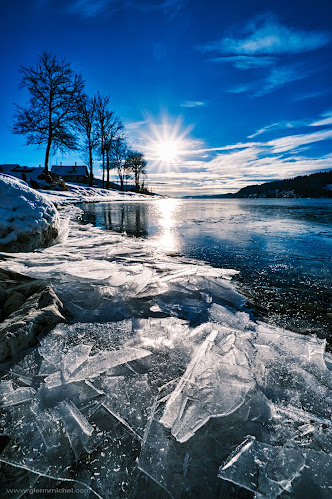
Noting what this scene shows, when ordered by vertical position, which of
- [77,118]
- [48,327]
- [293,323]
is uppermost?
→ [77,118]

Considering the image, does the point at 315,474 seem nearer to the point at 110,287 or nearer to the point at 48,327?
the point at 48,327

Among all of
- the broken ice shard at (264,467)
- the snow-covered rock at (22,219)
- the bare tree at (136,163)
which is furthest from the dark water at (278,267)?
the bare tree at (136,163)

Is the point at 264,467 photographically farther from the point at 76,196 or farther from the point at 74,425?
the point at 76,196

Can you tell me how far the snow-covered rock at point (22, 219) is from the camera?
3.37 metres

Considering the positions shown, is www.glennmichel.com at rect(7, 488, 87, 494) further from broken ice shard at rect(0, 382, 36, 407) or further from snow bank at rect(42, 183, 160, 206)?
snow bank at rect(42, 183, 160, 206)

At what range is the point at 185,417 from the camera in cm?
106

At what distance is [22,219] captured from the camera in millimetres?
3555

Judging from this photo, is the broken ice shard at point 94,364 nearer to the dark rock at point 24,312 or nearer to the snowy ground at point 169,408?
the snowy ground at point 169,408

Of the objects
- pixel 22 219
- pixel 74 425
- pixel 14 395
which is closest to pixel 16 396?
pixel 14 395

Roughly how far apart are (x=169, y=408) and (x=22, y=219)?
360cm

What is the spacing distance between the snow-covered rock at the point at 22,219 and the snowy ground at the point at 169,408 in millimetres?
2206

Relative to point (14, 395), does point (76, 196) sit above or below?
above

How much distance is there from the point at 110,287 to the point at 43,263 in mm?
1238

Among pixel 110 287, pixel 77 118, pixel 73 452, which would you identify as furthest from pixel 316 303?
pixel 77 118
